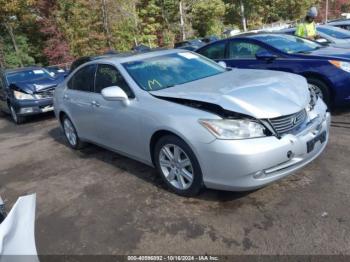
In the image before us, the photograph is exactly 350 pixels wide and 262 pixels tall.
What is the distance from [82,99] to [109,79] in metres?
0.75

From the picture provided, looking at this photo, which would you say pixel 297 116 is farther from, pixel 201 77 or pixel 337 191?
pixel 201 77

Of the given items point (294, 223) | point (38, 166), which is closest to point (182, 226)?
point (294, 223)

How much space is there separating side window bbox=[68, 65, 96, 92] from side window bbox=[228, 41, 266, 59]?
3042 millimetres

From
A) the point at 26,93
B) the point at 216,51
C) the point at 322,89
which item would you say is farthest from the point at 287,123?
the point at 26,93

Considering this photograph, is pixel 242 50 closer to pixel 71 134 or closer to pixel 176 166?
pixel 71 134

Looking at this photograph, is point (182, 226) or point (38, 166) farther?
point (38, 166)

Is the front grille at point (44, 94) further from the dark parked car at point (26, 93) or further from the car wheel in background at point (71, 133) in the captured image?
the car wheel in background at point (71, 133)

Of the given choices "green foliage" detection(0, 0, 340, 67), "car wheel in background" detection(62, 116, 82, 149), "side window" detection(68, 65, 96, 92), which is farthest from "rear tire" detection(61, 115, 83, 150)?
"green foliage" detection(0, 0, 340, 67)

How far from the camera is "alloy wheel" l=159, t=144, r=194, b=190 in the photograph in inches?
155

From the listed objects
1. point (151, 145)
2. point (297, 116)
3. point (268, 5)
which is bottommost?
point (268, 5)

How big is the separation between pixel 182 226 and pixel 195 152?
0.69 metres

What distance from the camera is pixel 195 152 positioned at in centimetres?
369

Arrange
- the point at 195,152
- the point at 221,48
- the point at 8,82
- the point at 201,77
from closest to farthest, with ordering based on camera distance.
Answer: the point at 195,152, the point at 201,77, the point at 221,48, the point at 8,82

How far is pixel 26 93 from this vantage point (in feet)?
31.4
